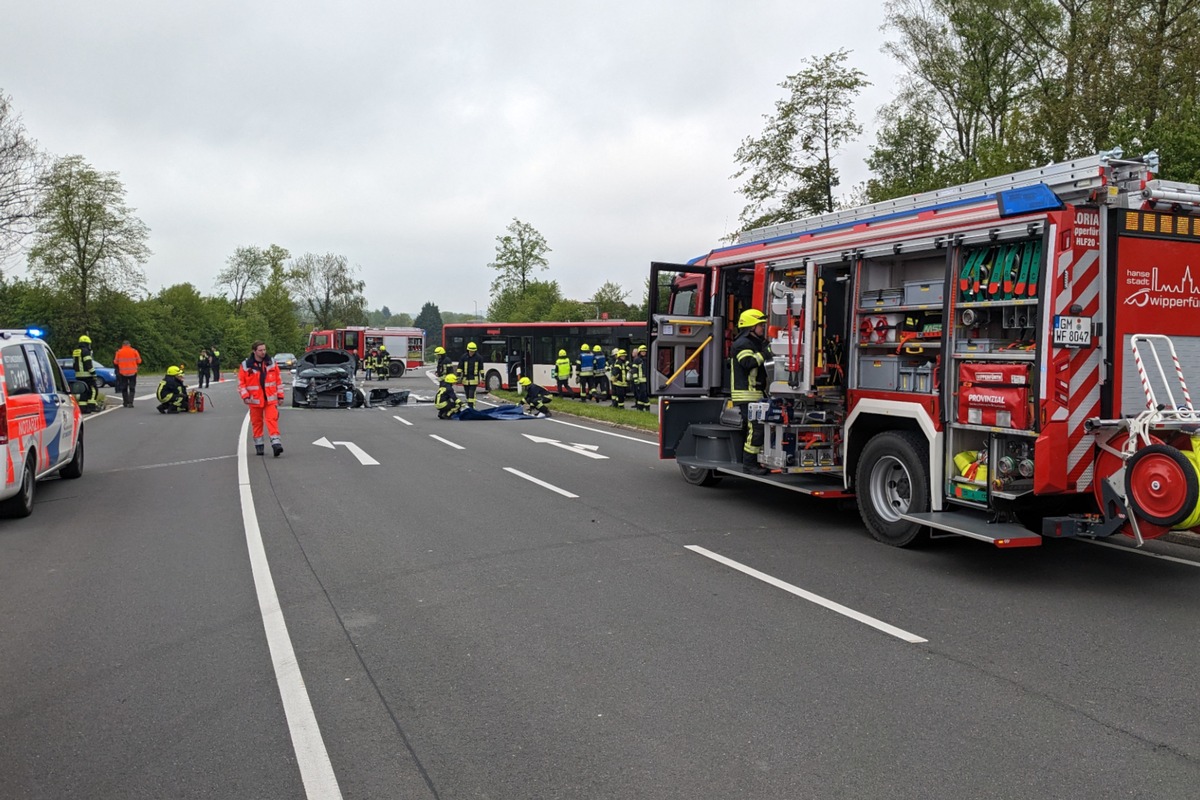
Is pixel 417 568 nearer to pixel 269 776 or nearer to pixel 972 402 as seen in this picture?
pixel 269 776

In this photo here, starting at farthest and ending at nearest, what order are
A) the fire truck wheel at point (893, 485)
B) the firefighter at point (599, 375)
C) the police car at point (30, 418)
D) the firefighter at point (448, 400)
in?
the firefighter at point (599, 375)
the firefighter at point (448, 400)
the police car at point (30, 418)
the fire truck wheel at point (893, 485)

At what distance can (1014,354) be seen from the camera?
6.86 meters

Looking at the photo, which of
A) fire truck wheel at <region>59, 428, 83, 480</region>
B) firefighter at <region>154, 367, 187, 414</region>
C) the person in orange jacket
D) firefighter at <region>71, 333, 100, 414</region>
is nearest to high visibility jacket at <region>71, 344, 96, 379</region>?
firefighter at <region>71, 333, 100, 414</region>

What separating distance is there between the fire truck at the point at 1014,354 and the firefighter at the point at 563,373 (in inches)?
809

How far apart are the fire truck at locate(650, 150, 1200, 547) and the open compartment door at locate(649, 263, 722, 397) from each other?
2092 millimetres

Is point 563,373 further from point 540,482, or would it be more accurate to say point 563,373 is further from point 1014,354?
point 1014,354

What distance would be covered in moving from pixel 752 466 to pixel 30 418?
763cm

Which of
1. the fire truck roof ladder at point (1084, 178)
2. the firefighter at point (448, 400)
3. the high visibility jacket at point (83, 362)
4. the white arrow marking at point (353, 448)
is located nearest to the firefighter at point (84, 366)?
the high visibility jacket at point (83, 362)

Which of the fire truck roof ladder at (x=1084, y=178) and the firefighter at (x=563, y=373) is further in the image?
the firefighter at (x=563, y=373)

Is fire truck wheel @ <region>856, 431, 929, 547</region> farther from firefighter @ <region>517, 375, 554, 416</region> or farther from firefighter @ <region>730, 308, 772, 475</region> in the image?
firefighter @ <region>517, 375, 554, 416</region>

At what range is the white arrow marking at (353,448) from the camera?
555 inches

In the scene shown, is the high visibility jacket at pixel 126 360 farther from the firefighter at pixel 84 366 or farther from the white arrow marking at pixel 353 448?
the white arrow marking at pixel 353 448

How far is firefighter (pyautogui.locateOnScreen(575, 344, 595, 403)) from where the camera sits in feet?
96.8

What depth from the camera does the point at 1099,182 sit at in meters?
6.46
